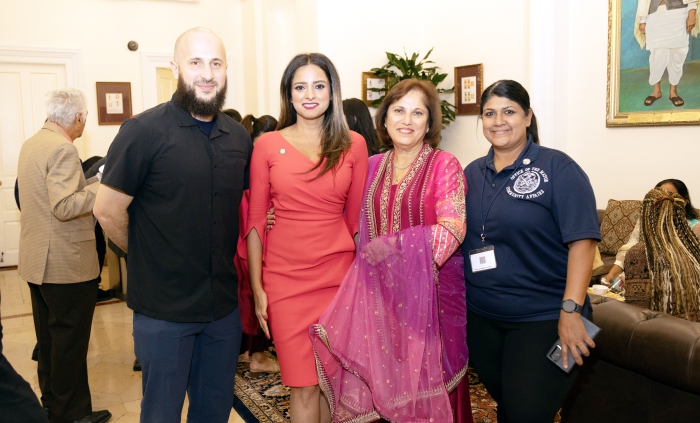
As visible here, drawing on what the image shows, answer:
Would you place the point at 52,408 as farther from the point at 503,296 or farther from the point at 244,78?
the point at 244,78

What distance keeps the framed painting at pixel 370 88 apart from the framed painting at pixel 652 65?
8.67ft

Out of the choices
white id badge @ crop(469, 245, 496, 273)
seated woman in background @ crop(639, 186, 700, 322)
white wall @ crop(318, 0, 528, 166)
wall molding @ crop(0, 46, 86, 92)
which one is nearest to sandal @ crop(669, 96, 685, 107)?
white wall @ crop(318, 0, 528, 166)

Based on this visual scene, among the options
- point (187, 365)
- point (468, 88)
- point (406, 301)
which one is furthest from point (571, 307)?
point (468, 88)

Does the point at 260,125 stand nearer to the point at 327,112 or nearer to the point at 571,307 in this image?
the point at 327,112

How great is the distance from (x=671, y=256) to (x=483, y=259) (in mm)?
1052

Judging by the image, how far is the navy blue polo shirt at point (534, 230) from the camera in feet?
6.78

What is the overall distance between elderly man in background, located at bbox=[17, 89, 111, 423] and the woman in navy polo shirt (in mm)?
2140

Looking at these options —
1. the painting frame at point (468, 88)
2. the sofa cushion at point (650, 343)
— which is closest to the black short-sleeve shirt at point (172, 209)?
the sofa cushion at point (650, 343)

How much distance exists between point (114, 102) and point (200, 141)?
6.93 m

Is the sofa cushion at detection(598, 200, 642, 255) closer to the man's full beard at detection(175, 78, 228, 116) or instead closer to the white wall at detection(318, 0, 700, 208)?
the white wall at detection(318, 0, 700, 208)

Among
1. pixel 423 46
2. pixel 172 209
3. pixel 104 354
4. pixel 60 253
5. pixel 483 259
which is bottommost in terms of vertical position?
pixel 104 354

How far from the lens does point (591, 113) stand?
566cm

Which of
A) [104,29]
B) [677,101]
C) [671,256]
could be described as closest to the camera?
[671,256]

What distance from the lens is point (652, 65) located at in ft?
16.9
